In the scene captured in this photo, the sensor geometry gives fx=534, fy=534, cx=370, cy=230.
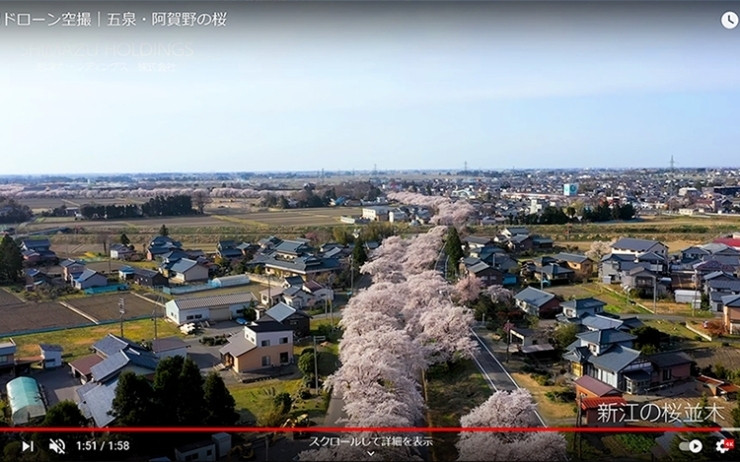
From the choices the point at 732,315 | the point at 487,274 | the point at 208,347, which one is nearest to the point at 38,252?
the point at 208,347

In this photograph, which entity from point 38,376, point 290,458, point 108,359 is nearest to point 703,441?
point 290,458

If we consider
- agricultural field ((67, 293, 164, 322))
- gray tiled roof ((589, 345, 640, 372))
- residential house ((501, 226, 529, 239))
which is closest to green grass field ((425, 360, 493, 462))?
gray tiled roof ((589, 345, 640, 372))

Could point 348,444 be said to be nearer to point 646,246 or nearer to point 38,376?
point 38,376

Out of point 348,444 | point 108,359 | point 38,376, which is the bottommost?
point 38,376

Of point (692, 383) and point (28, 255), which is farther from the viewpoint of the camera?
point (28, 255)

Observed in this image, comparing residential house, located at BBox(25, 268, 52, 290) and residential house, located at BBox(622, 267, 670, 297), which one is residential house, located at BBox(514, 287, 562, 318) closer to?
residential house, located at BBox(622, 267, 670, 297)

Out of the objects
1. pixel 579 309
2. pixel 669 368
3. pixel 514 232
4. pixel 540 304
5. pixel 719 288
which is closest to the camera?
pixel 669 368

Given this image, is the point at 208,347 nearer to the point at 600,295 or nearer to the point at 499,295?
the point at 499,295
